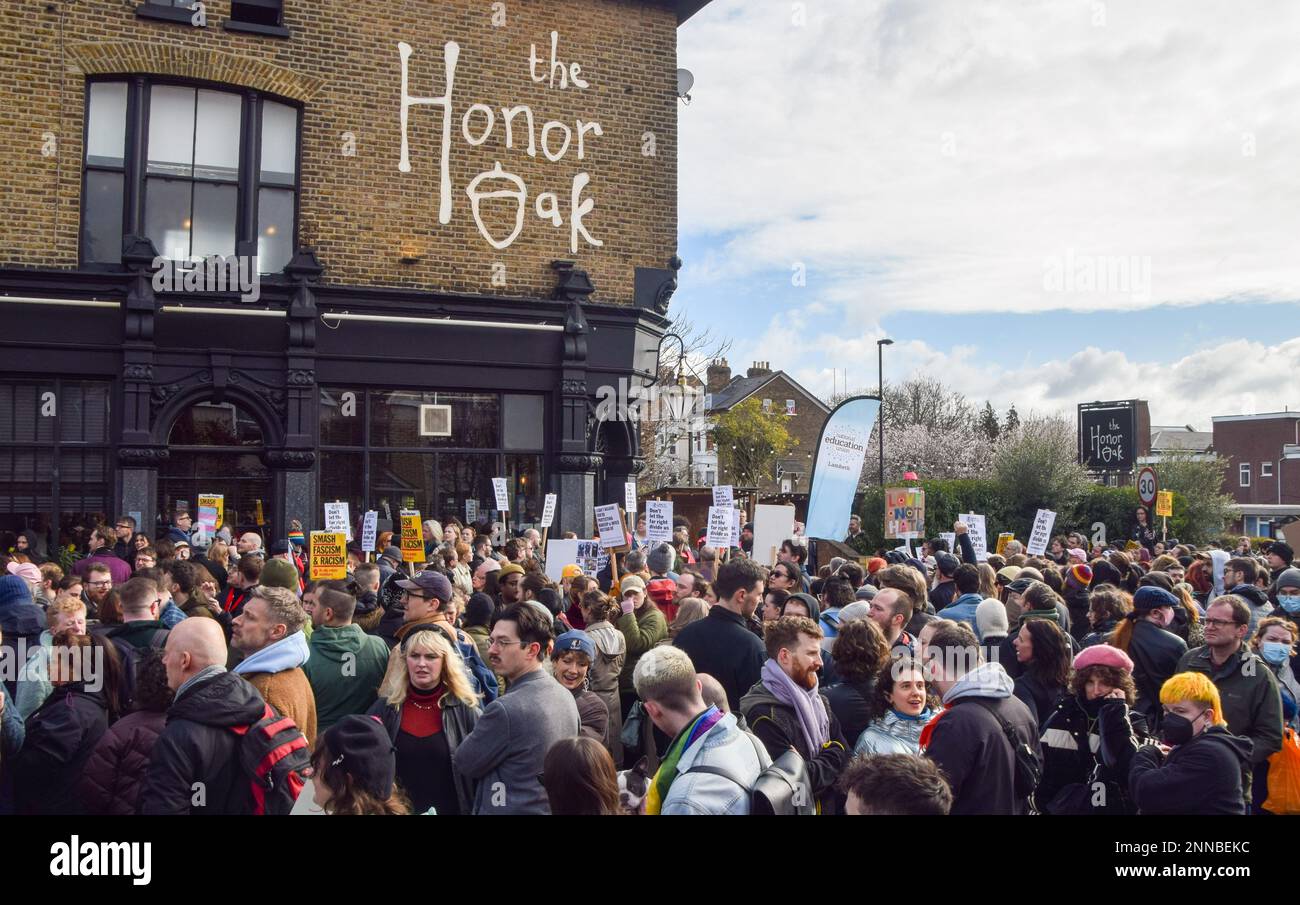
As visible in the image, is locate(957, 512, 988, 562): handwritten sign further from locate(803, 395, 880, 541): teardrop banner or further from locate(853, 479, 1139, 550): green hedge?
locate(853, 479, 1139, 550): green hedge

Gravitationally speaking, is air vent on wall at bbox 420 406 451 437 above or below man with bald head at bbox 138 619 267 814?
above

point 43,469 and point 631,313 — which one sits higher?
point 631,313

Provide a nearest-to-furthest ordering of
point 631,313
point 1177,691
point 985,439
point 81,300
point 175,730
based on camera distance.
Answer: point 175,730
point 1177,691
point 81,300
point 631,313
point 985,439

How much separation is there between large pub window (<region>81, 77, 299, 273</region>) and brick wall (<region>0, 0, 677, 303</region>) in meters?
0.29

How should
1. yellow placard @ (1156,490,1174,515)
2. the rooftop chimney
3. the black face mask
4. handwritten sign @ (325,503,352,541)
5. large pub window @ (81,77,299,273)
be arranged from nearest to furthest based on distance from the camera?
the black face mask → handwritten sign @ (325,503,352,541) → large pub window @ (81,77,299,273) → yellow placard @ (1156,490,1174,515) → the rooftop chimney

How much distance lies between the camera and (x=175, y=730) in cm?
412

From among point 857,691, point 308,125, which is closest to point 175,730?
point 857,691

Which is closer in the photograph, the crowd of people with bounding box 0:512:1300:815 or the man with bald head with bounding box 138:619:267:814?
the crowd of people with bounding box 0:512:1300:815

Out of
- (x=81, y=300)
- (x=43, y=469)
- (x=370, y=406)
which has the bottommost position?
(x=43, y=469)

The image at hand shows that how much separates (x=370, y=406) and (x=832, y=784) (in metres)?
13.7

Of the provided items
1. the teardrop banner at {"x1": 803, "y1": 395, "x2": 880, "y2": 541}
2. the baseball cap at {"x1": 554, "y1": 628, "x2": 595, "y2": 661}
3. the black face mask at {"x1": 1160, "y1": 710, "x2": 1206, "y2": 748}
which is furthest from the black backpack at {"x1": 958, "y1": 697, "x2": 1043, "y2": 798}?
the teardrop banner at {"x1": 803, "y1": 395, "x2": 880, "y2": 541}

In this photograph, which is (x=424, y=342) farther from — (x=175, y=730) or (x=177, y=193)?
(x=175, y=730)

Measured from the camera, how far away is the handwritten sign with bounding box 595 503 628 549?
12.5 meters

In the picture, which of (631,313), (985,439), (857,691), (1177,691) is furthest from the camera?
(985,439)
